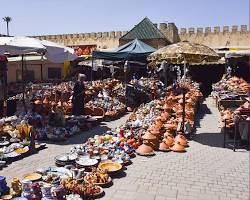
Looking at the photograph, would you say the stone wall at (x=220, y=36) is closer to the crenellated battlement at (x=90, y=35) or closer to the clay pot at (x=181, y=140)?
the crenellated battlement at (x=90, y=35)

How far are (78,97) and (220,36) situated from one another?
62.6ft

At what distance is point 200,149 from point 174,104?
3372mm

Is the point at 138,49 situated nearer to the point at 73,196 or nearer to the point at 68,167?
the point at 68,167

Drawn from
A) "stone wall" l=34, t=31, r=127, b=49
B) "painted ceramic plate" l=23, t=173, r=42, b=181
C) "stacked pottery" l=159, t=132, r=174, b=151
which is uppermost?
"stone wall" l=34, t=31, r=127, b=49

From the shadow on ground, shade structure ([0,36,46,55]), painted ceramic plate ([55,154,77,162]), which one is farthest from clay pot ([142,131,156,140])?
shade structure ([0,36,46,55])

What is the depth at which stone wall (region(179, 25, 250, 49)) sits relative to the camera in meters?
26.4

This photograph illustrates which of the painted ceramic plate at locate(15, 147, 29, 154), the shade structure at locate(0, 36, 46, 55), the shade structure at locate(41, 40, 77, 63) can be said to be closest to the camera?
the painted ceramic plate at locate(15, 147, 29, 154)

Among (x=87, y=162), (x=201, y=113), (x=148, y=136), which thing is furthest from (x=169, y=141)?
(x=201, y=113)

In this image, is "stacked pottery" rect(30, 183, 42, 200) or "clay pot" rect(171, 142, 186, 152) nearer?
"stacked pottery" rect(30, 183, 42, 200)

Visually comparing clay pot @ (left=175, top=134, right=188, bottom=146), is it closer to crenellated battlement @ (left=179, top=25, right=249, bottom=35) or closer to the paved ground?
the paved ground

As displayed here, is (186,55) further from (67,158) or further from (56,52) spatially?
(56,52)

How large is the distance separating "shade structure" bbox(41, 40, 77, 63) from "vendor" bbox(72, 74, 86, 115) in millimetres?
743

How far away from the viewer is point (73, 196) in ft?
15.8

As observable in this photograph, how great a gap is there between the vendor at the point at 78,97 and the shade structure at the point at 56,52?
0.74 meters
